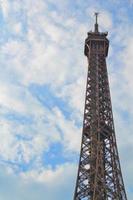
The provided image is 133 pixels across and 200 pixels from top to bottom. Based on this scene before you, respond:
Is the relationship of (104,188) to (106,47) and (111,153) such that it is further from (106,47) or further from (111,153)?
(106,47)

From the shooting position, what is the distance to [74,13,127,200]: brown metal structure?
7125 cm

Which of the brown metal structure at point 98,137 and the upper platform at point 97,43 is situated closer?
the brown metal structure at point 98,137

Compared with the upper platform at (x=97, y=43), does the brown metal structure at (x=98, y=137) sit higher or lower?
lower

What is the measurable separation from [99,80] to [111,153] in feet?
42.8

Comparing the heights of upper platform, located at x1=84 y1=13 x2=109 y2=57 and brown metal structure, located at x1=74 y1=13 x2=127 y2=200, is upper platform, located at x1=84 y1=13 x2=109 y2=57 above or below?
above

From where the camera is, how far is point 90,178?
7219 cm

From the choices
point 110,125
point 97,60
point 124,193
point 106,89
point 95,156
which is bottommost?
point 124,193

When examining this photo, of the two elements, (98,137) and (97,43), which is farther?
(97,43)

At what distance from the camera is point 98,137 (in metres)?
75.9

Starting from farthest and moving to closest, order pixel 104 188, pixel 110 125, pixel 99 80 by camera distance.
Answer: pixel 99 80 < pixel 110 125 < pixel 104 188

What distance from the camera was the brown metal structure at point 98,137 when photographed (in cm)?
7125

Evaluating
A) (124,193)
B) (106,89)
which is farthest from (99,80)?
(124,193)

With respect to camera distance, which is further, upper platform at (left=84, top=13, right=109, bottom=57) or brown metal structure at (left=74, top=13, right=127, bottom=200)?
upper platform at (left=84, top=13, right=109, bottom=57)

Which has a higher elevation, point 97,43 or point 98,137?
point 97,43
